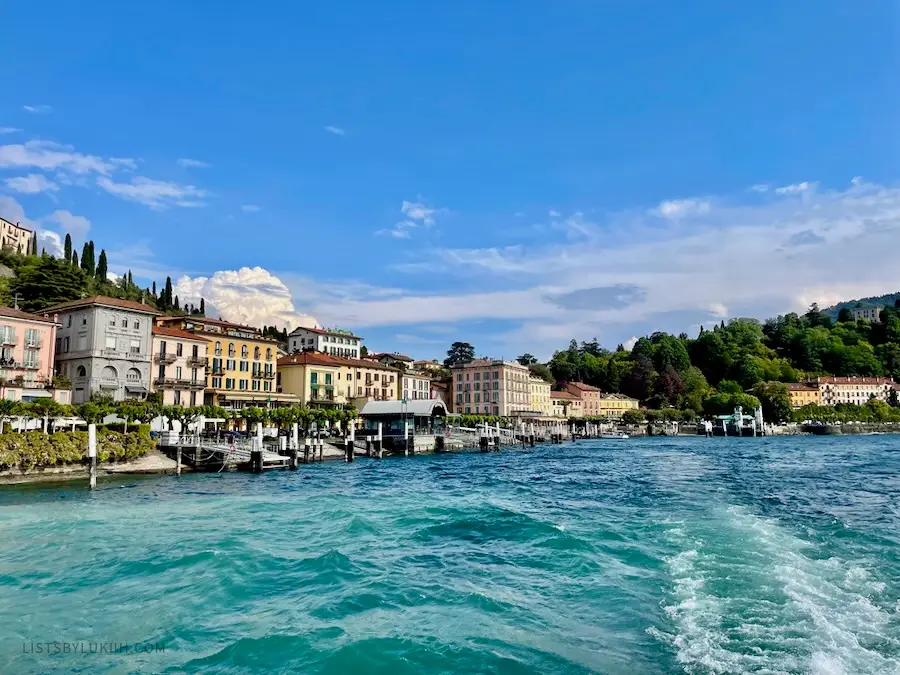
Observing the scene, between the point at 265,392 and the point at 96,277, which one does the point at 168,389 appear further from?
the point at 96,277

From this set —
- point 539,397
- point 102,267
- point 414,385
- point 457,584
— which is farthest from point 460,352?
point 457,584

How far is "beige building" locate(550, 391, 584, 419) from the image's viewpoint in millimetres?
142000

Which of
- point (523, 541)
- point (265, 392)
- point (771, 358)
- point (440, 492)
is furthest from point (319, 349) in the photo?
point (771, 358)

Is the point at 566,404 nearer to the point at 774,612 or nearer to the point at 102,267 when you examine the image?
the point at 102,267

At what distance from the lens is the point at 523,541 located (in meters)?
17.6

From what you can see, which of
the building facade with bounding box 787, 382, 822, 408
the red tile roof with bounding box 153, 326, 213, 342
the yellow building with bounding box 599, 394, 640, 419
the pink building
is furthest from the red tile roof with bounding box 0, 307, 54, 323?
the building facade with bounding box 787, 382, 822, 408

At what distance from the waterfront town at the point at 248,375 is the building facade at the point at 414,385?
24 cm

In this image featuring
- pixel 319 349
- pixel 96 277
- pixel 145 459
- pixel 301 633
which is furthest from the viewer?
pixel 96 277

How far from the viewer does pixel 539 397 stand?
13588 cm

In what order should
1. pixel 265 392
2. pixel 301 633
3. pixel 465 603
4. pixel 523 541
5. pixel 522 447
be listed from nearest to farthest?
1. pixel 301 633
2. pixel 465 603
3. pixel 523 541
4. pixel 265 392
5. pixel 522 447

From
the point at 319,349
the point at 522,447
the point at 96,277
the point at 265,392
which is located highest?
the point at 96,277

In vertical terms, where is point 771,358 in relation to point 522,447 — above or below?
above

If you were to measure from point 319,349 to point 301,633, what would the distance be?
291ft

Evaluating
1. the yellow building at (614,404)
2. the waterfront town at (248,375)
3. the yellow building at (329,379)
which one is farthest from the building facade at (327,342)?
the yellow building at (614,404)
